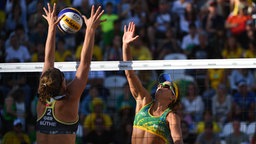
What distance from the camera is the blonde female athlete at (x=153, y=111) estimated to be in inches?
322

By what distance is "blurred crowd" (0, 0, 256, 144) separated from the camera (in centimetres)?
1230

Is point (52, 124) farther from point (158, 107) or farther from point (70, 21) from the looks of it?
point (158, 107)

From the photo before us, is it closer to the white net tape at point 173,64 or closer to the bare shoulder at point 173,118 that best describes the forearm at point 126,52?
the white net tape at point 173,64

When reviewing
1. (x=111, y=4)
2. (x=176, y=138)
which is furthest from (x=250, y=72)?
(x=176, y=138)

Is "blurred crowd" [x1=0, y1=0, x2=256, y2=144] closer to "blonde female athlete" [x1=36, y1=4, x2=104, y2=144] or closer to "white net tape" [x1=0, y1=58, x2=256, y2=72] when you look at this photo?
"white net tape" [x1=0, y1=58, x2=256, y2=72]

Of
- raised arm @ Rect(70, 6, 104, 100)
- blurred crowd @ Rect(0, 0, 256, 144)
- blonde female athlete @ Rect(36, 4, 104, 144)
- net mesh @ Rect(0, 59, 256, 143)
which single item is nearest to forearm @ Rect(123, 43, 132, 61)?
raised arm @ Rect(70, 6, 104, 100)

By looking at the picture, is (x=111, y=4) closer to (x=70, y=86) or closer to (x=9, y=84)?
(x=9, y=84)

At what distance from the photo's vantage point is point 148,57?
14172 millimetres

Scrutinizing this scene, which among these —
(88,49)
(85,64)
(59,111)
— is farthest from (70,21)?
(59,111)

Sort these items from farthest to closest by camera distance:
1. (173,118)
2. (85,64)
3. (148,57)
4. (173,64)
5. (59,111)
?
(148,57), (173,64), (173,118), (85,64), (59,111)

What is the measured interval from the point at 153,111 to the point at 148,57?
5884 mm

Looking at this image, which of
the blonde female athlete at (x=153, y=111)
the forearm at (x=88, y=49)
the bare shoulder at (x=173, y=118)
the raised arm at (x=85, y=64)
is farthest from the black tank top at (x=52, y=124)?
the bare shoulder at (x=173, y=118)

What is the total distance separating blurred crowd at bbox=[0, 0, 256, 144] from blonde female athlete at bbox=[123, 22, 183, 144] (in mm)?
3188

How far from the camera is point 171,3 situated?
51.0ft
